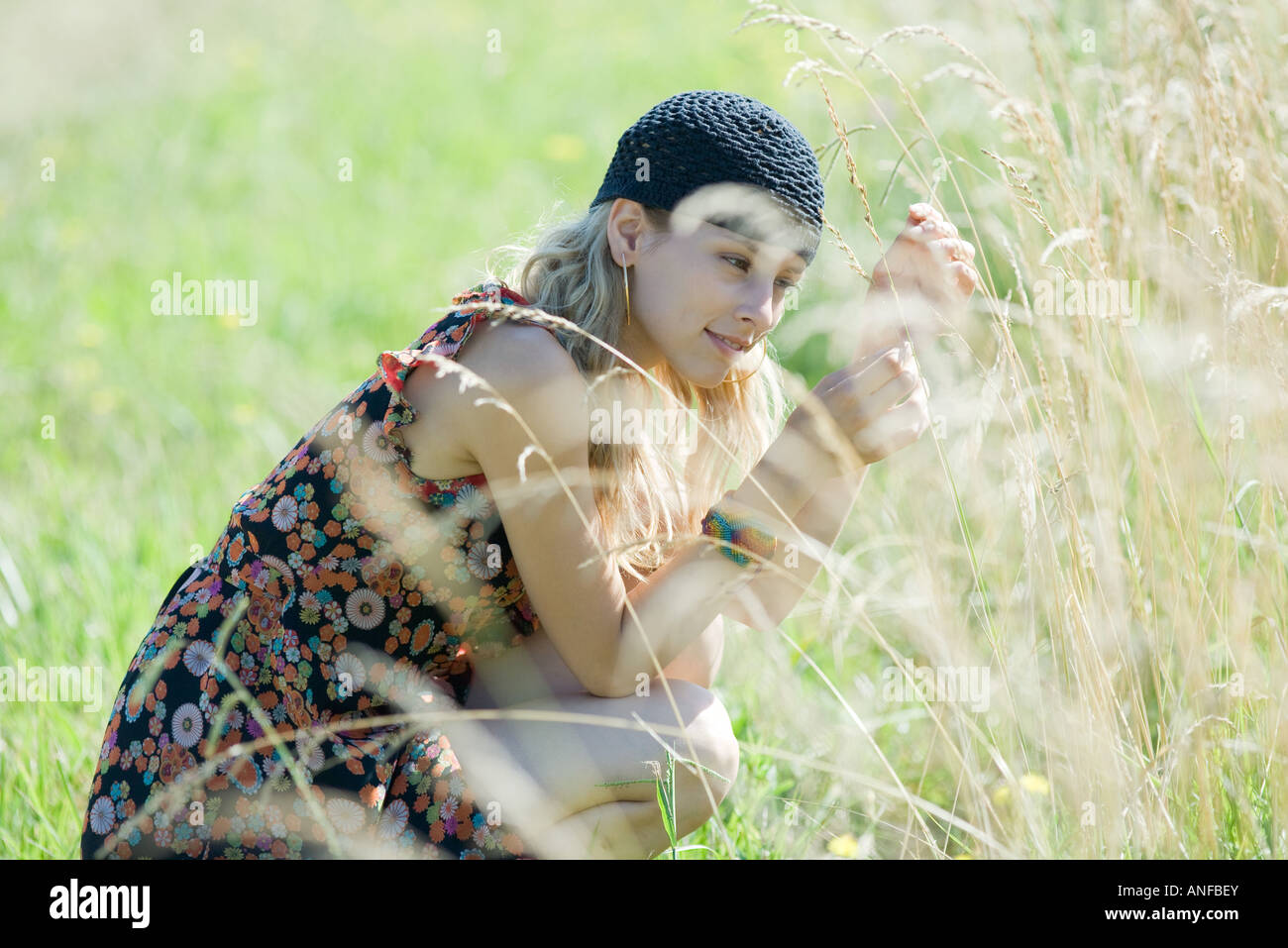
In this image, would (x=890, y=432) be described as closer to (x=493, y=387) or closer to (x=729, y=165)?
(x=729, y=165)

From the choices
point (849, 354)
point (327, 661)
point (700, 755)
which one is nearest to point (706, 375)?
point (700, 755)

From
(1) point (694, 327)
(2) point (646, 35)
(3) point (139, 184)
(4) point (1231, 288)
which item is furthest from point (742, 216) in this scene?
(2) point (646, 35)

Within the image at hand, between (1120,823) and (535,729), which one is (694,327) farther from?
(1120,823)

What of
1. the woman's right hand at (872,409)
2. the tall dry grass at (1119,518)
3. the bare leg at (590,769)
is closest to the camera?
the tall dry grass at (1119,518)

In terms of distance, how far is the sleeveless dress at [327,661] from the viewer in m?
1.60

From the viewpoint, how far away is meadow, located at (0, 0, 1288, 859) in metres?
1.50

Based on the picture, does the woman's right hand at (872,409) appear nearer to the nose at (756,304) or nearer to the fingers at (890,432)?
the fingers at (890,432)

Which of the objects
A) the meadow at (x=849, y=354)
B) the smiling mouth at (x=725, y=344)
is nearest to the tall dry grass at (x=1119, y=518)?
the meadow at (x=849, y=354)

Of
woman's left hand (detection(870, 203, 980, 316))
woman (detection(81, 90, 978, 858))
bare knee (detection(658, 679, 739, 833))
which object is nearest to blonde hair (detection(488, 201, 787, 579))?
woman (detection(81, 90, 978, 858))

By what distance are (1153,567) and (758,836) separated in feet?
2.44

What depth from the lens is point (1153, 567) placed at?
156 centimetres

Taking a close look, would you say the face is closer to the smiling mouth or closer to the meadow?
the smiling mouth

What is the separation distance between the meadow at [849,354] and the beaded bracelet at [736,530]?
121 mm
